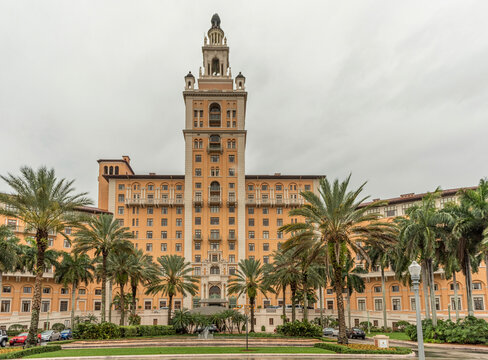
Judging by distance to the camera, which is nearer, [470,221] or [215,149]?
[470,221]

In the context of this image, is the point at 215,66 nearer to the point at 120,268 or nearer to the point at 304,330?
the point at 120,268

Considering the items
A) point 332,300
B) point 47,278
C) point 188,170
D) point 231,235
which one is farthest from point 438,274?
point 47,278

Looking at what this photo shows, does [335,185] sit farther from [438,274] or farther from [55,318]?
[55,318]

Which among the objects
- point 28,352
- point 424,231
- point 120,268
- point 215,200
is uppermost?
point 215,200

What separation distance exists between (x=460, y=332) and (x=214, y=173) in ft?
206

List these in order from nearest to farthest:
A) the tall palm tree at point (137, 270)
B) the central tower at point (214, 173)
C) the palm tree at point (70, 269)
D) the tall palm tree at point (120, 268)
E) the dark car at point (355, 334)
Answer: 1. the dark car at point (355, 334)
2. the tall palm tree at point (120, 268)
3. the tall palm tree at point (137, 270)
4. the palm tree at point (70, 269)
5. the central tower at point (214, 173)

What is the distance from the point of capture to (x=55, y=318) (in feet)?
222

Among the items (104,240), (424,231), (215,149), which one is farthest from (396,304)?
(104,240)

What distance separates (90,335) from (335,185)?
25.0m

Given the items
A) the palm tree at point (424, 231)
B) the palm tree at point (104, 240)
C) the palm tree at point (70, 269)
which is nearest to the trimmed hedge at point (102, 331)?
the palm tree at point (104, 240)

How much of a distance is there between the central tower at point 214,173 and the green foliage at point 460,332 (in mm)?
50359

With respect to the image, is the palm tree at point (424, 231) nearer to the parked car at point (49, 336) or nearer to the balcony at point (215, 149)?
the parked car at point (49, 336)

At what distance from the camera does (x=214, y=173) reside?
91375 mm

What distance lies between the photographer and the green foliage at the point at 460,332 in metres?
33.8
